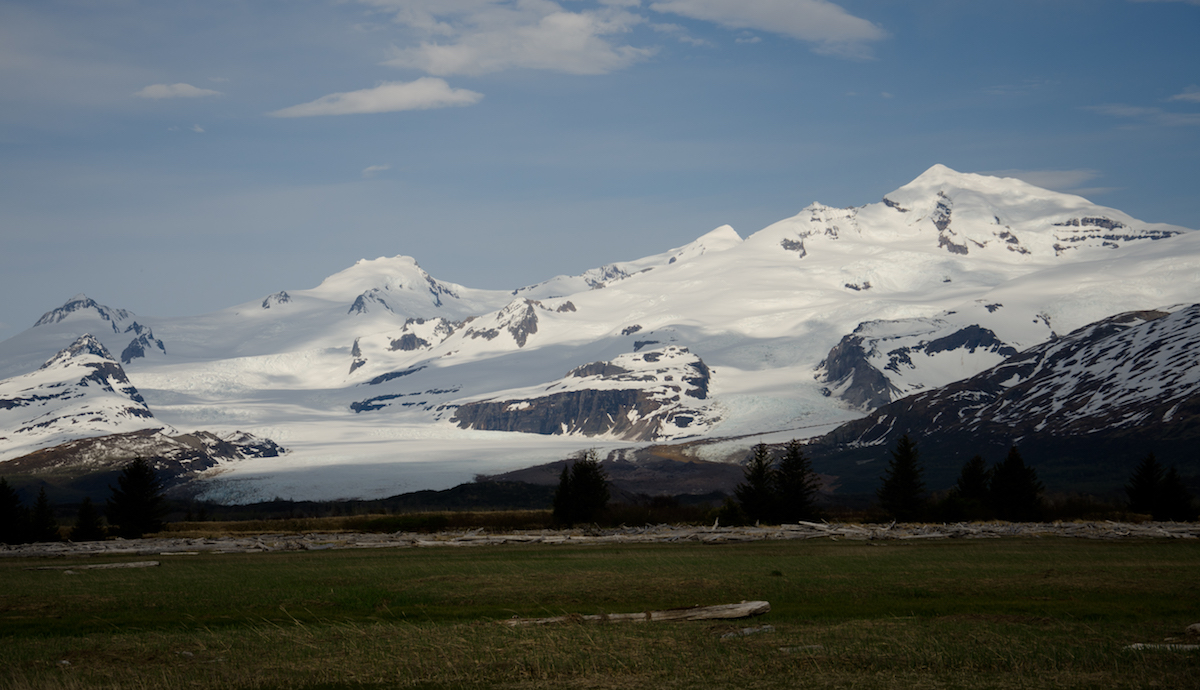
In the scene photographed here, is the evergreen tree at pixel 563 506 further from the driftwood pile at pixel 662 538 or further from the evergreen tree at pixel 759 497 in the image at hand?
the driftwood pile at pixel 662 538

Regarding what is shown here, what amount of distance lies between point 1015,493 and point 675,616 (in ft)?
267

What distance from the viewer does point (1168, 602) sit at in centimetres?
3142

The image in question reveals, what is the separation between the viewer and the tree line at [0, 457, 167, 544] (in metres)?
96.2

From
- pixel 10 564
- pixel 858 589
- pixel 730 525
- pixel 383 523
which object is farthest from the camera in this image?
pixel 383 523

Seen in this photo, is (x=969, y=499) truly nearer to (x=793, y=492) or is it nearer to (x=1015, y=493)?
(x=1015, y=493)

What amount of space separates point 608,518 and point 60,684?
86.8 metres

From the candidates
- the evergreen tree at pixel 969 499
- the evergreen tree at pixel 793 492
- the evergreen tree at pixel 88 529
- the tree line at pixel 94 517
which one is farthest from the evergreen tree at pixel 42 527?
the evergreen tree at pixel 969 499

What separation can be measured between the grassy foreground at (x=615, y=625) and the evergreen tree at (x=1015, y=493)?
48.1 m

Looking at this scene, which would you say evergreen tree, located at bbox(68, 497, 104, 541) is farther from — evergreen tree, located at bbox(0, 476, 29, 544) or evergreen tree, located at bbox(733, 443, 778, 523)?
evergreen tree, located at bbox(733, 443, 778, 523)

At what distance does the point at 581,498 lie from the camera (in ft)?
348

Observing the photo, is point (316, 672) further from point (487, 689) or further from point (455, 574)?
point (455, 574)

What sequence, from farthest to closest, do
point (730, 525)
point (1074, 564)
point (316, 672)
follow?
1. point (730, 525)
2. point (1074, 564)
3. point (316, 672)

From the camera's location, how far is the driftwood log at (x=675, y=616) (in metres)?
28.7

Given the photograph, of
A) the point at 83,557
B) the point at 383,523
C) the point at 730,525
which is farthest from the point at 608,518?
the point at 83,557
